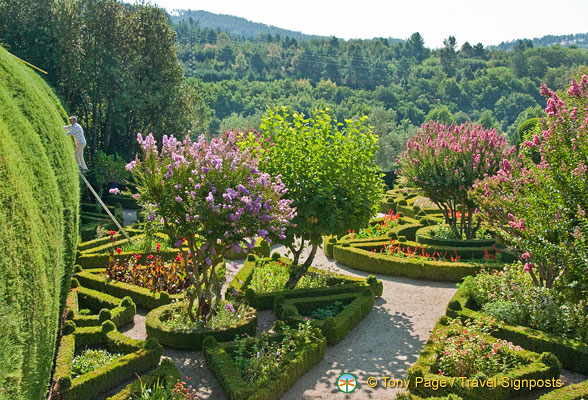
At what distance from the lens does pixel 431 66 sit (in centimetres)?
15725

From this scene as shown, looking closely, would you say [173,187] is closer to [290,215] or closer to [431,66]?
[290,215]

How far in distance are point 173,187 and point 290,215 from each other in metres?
2.45

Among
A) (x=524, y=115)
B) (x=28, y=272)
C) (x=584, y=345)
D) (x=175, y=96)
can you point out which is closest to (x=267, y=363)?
(x=28, y=272)

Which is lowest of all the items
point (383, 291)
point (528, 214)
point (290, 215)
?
point (383, 291)

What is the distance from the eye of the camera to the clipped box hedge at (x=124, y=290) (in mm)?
13297

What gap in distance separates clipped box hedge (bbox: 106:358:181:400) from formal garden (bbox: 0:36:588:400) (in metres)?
0.04

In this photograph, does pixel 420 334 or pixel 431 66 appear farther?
pixel 431 66

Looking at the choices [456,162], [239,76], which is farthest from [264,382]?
[239,76]

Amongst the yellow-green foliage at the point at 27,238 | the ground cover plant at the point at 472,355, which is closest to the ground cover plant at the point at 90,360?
the yellow-green foliage at the point at 27,238

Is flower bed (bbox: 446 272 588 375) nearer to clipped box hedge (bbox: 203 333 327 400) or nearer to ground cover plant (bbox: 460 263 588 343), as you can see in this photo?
ground cover plant (bbox: 460 263 588 343)

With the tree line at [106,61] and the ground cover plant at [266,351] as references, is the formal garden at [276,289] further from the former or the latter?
the tree line at [106,61]

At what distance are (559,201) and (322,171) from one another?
574 cm

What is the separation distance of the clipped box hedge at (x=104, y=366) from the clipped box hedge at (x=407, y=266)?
8.74m

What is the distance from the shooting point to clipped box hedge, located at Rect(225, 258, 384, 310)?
45.0 feet
